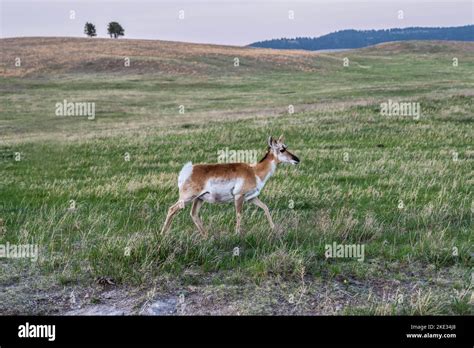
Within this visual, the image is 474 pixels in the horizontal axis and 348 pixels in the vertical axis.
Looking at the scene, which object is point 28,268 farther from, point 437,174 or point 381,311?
point 437,174

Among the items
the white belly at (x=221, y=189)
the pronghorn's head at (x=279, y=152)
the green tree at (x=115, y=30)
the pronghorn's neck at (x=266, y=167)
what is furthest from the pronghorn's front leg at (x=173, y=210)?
the green tree at (x=115, y=30)

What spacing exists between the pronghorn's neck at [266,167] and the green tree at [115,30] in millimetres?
139950

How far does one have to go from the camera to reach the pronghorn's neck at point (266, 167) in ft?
38.5

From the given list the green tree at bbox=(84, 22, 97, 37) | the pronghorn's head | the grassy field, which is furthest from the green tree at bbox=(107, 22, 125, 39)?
the pronghorn's head

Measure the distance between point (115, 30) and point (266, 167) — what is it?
460ft

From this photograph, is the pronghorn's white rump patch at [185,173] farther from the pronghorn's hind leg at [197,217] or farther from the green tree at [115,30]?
the green tree at [115,30]

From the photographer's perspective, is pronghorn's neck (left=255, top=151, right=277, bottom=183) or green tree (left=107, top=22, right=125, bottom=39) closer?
pronghorn's neck (left=255, top=151, right=277, bottom=183)

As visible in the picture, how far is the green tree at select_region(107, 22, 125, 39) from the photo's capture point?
144 meters

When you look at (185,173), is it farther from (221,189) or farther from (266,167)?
(266,167)

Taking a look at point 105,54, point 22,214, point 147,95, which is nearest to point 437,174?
point 22,214

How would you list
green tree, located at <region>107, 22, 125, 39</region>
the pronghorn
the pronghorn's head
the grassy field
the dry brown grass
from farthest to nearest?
green tree, located at <region>107, 22, 125, 39</region> → the dry brown grass → the pronghorn's head → the pronghorn → the grassy field

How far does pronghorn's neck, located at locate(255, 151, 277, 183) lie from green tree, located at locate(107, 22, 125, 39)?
139950 mm

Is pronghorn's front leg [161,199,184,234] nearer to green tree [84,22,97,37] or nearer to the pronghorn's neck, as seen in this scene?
the pronghorn's neck

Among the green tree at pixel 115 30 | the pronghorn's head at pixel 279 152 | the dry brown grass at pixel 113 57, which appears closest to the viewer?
the pronghorn's head at pixel 279 152
